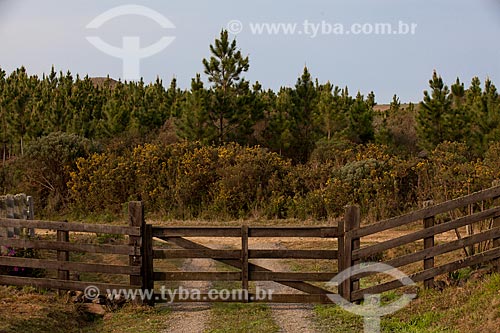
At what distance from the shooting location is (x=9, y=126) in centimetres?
4762

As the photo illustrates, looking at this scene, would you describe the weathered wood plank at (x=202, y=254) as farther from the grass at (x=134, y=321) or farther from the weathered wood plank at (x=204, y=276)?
the grass at (x=134, y=321)

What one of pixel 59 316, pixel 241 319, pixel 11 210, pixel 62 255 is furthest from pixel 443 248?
pixel 11 210

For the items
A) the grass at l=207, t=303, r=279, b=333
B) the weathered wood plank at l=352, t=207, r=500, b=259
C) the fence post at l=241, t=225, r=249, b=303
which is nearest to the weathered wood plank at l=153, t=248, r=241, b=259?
the fence post at l=241, t=225, r=249, b=303

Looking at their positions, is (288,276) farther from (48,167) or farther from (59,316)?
(48,167)

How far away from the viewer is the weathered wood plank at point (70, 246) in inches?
392

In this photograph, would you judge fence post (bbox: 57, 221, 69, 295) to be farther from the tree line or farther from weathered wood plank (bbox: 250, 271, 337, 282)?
the tree line

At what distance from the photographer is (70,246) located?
1023cm

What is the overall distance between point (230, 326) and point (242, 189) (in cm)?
1557

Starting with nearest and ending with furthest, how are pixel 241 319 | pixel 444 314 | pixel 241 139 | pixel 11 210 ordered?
1. pixel 444 314
2. pixel 241 319
3. pixel 11 210
4. pixel 241 139

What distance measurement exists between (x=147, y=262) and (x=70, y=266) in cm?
133

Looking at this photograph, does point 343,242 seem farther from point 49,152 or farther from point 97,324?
point 49,152

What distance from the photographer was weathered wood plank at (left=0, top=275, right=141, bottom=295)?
10148mm

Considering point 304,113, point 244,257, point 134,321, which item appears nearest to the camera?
point 134,321

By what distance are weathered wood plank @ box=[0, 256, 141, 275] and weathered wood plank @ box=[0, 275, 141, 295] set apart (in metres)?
0.22
